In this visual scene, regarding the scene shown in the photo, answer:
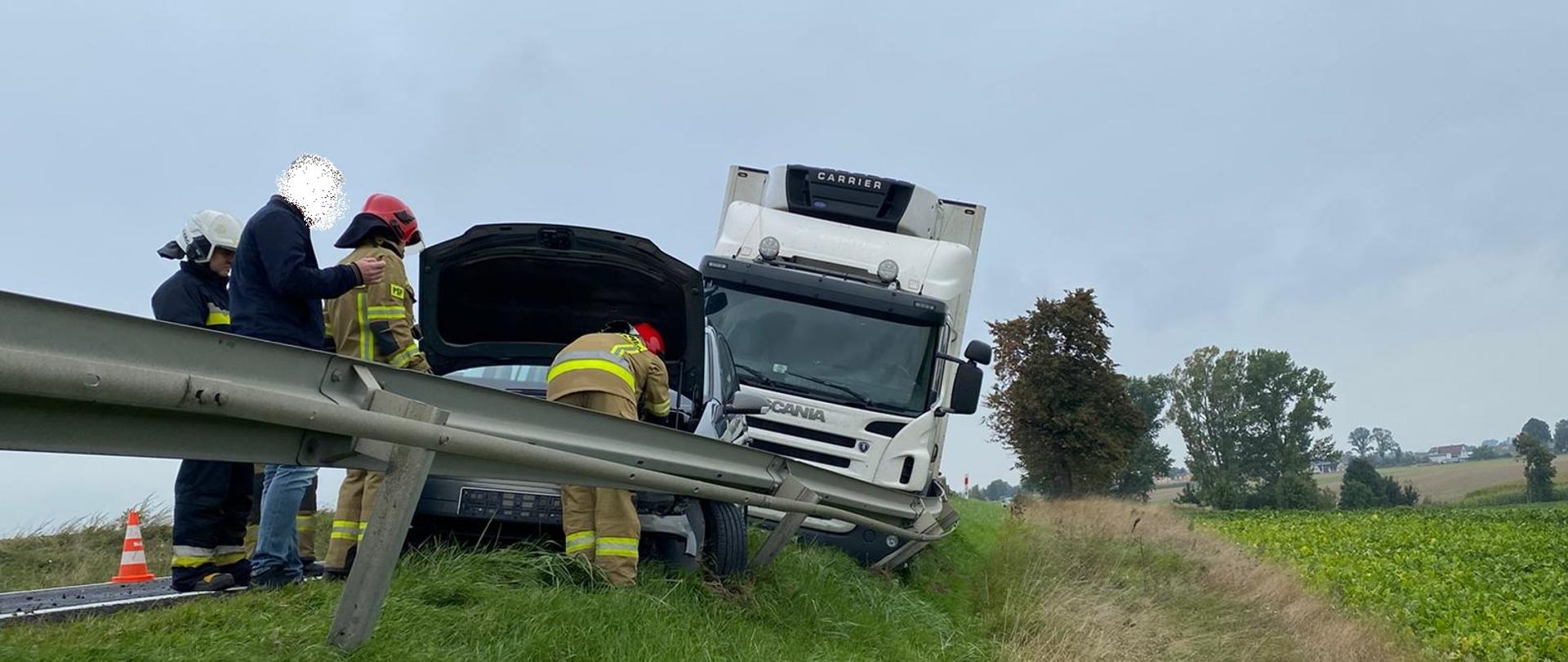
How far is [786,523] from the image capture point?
5867mm

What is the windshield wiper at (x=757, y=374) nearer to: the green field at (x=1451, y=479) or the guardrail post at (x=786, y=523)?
the guardrail post at (x=786, y=523)

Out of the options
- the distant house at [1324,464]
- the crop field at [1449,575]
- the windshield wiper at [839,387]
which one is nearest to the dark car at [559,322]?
the windshield wiper at [839,387]

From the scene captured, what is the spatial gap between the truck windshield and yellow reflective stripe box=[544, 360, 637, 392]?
379 cm

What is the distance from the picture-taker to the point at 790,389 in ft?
30.1

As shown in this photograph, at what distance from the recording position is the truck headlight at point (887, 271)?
994 cm

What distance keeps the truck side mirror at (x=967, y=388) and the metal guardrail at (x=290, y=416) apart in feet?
17.4

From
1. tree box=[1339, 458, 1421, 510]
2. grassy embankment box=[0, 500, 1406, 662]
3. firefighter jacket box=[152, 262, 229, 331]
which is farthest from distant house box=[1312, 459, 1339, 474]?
firefighter jacket box=[152, 262, 229, 331]

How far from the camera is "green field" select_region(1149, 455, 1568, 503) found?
77106mm

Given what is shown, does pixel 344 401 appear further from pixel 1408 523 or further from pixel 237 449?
pixel 1408 523

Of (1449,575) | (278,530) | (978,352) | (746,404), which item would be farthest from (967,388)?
(1449,575)

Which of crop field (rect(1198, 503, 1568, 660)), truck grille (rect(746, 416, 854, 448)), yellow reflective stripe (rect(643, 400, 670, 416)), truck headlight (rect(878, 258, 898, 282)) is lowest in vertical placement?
crop field (rect(1198, 503, 1568, 660))

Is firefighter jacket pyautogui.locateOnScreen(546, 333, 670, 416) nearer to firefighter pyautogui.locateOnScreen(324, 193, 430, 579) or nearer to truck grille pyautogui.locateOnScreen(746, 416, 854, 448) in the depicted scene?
firefighter pyautogui.locateOnScreen(324, 193, 430, 579)

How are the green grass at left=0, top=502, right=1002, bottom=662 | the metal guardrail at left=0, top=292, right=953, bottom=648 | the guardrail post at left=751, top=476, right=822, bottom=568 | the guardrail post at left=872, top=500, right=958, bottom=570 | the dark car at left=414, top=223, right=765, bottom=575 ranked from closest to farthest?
1. the metal guardrail at left=0, top=292, right=953, bottom=648
2. the green grass at left=0, top=502, right=1002, bottom=662
3. the dark car at left=414, top=223, right=765, bottom=575
4. the guardrail post at left=751, top=476, right=822, bottom=568
5. the guardrail post at left=872, top=500, right=958, bottom=570

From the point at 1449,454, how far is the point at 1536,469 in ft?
309
